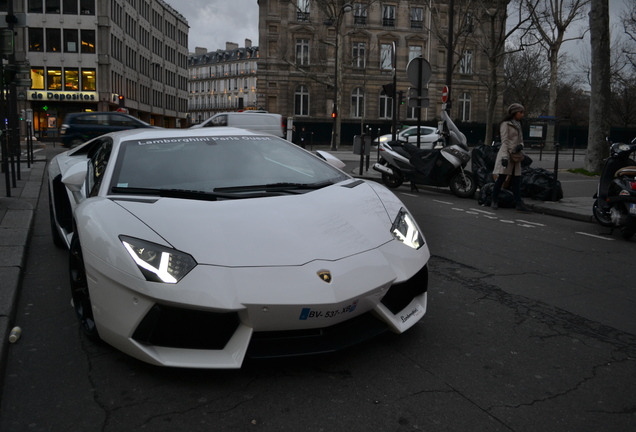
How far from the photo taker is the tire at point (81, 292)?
3539 mm

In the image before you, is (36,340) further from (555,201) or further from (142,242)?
(555,201)

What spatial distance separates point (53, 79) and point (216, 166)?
2282 inches

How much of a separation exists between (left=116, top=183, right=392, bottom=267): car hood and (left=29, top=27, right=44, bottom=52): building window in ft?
195

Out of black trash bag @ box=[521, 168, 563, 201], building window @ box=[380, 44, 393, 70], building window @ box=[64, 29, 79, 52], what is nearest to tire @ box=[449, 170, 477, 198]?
black trash bag @ box=[521, 168, 563, 201]

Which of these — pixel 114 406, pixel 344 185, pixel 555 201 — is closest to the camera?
pixel 114 406

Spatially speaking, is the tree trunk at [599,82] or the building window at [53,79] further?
the building window at [53,79]

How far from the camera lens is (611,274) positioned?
573 centimetres

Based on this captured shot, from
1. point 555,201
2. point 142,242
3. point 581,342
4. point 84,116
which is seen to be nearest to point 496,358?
point 581,342

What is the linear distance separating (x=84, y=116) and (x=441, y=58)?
4162 centimetres

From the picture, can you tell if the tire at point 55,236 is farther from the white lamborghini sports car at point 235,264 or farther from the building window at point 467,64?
Result: the building window at point 467,64

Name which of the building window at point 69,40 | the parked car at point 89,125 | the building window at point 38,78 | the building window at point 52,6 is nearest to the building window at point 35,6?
the building window at point 52,6

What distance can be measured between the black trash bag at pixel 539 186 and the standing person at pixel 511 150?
1.01 m

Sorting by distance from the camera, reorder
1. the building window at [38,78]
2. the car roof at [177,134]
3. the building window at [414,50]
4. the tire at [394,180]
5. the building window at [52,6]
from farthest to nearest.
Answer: the building window at [414,50] < the building window at [52,6] < the building window at [38,78] < the tire at [394,180] < the car roof at [177,134]

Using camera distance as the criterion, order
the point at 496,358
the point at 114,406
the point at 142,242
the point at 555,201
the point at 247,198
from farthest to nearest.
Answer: the point at 555,201
the point at 247,198
the point at 496,358
the point at 142,242
the point at 114,406
